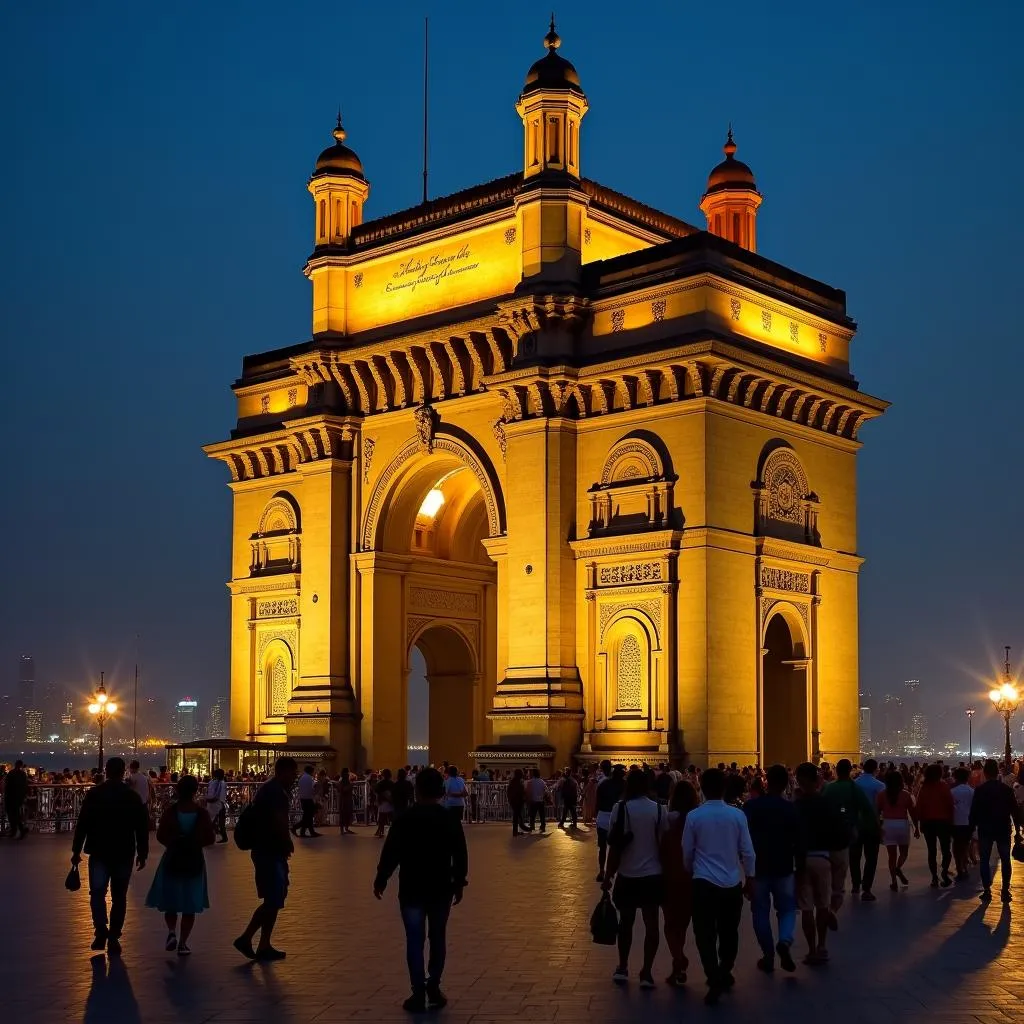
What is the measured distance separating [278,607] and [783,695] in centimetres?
1493

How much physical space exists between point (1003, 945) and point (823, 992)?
342cm

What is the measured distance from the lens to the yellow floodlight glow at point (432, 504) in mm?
46625

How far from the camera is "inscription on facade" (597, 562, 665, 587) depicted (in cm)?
3816

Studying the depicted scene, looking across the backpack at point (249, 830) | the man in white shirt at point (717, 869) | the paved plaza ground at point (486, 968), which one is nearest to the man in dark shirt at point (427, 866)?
the paved plaza ground at point (486, 968)

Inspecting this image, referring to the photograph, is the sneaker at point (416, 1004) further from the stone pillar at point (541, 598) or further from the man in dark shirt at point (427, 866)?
the stone pillar at point (541, 598)

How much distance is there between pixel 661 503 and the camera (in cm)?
3825

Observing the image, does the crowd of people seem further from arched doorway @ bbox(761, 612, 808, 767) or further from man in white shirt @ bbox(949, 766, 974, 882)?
arched doorway @ bbox(761, 612, 808, 767)

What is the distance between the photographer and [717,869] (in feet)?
40.9

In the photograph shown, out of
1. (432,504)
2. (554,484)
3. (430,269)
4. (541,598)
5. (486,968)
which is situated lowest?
(486,968)

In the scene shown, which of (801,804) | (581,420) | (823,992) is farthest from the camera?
(581,420)

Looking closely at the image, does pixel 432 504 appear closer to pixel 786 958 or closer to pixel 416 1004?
pixel 786 958

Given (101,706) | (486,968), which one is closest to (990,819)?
(486,968)

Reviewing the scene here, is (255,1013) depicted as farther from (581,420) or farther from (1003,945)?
(581,420)

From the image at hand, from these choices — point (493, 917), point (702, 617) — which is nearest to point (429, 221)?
point (702, 617)
